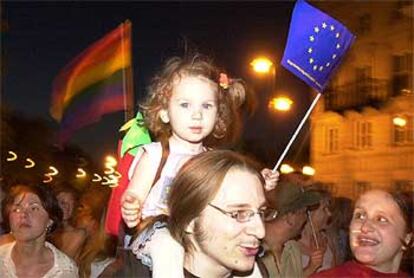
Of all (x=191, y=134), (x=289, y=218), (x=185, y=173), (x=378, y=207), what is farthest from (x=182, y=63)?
(x=289, y=218)

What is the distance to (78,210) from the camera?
3428 mm

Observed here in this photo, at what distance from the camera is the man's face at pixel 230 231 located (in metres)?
1.51

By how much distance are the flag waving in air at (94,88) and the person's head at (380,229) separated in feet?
2.52

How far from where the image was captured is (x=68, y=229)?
325 cm

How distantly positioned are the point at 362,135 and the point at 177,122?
751cm

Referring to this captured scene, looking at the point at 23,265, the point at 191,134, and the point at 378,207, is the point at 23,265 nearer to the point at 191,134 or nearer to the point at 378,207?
the point at 191,134

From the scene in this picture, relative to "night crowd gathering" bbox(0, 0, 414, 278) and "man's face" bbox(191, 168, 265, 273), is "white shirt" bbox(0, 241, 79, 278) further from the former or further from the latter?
"man's face" bbox(191, 168, 265, 273)

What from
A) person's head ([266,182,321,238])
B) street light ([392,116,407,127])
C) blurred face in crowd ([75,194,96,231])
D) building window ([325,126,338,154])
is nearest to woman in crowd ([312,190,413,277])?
person's head ([266,182,321,238])

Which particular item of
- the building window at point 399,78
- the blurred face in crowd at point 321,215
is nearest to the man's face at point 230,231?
the blurred face in crowd at point 321,215

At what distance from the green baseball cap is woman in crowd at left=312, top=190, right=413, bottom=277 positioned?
793 millimetres

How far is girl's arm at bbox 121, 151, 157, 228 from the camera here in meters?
1.80

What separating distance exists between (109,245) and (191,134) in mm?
787

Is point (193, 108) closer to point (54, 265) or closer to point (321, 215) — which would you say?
point (54, 265)

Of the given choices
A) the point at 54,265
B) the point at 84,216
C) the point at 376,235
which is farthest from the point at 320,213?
the point at 376,235
